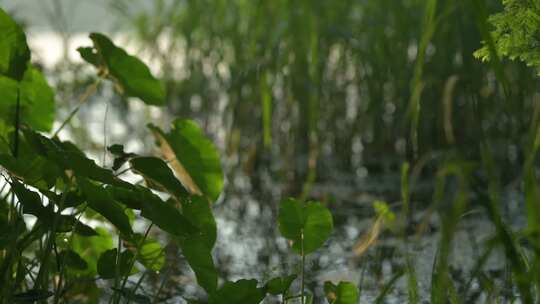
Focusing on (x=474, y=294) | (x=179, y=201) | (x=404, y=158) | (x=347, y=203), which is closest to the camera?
(x=179, y=201)

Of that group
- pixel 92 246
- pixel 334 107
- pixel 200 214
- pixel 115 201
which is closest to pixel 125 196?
pixel 115 201

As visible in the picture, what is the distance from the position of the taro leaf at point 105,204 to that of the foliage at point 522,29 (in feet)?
1.58

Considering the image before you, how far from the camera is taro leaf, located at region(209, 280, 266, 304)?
1.35 m

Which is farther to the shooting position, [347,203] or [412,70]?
[412,70]

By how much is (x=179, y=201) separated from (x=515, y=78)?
1.66 metres

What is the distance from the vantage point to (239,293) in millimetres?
1354

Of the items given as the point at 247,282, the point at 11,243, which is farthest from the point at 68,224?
the point at 247,282

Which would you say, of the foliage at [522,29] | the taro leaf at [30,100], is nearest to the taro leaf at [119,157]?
the taro leaf at [30,100]

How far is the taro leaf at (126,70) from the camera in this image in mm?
1558

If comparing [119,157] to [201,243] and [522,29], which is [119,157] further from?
[522,29]

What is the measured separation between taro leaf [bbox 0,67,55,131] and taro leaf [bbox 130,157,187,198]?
9.3 inches

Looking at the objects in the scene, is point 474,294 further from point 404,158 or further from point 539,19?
point 404,158

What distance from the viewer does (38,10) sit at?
163 inches

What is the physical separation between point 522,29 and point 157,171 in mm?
479
